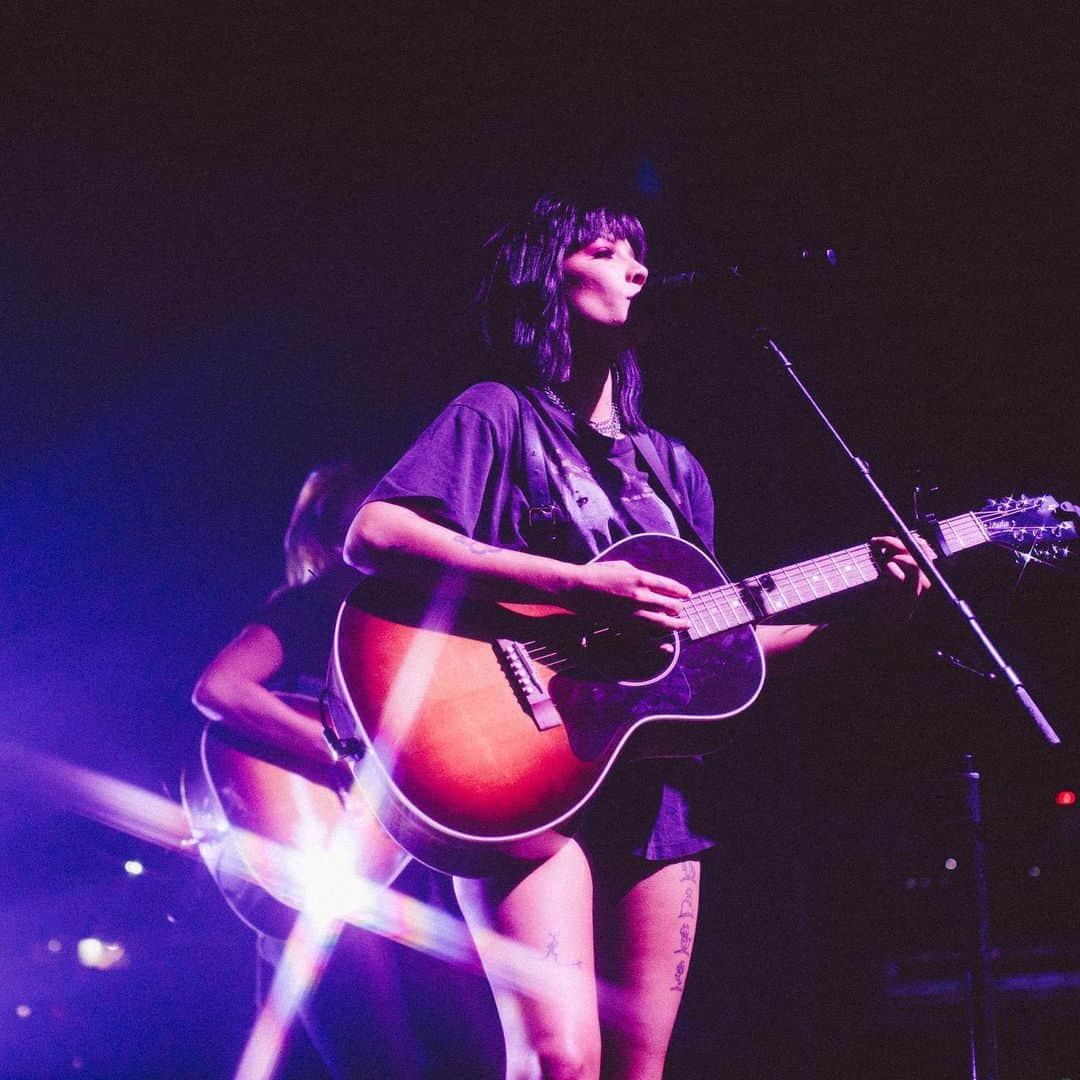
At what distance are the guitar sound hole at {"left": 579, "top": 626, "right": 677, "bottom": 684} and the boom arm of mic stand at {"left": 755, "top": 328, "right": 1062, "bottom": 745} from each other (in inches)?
20.4

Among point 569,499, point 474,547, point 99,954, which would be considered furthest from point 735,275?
point 99,954

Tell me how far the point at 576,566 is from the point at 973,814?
1104mm

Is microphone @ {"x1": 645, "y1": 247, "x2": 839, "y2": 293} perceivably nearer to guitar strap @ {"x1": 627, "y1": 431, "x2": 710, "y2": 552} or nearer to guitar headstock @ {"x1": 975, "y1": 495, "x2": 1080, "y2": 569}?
guitar strap @ {"x1": 627, "y1": 431, "x2": 710, "y2": 552}

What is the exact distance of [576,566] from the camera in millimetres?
1590

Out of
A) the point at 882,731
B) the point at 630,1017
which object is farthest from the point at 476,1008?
the point at 882,731

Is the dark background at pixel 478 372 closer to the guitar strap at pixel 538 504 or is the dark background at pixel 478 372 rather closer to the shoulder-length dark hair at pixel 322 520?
the shoulder-length dark hair at pixel 322 520

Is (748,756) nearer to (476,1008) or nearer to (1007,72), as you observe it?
(476,1008)

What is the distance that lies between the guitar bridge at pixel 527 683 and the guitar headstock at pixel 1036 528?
4.50 feet

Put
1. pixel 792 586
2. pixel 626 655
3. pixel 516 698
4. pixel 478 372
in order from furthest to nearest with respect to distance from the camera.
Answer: pixel 478 372, pixel 792 586, pixel 626 655, pixel 516 698

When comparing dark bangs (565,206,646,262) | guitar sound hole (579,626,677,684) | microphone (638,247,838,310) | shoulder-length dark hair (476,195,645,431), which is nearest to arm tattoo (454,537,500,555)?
guitar sound hole (579,626,677,684)

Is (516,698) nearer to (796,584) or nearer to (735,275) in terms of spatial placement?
(796,584)

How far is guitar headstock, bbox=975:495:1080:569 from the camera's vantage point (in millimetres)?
2127

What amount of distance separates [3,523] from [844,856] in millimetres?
3436

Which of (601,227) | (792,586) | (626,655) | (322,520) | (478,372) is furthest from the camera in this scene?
(478,372)
